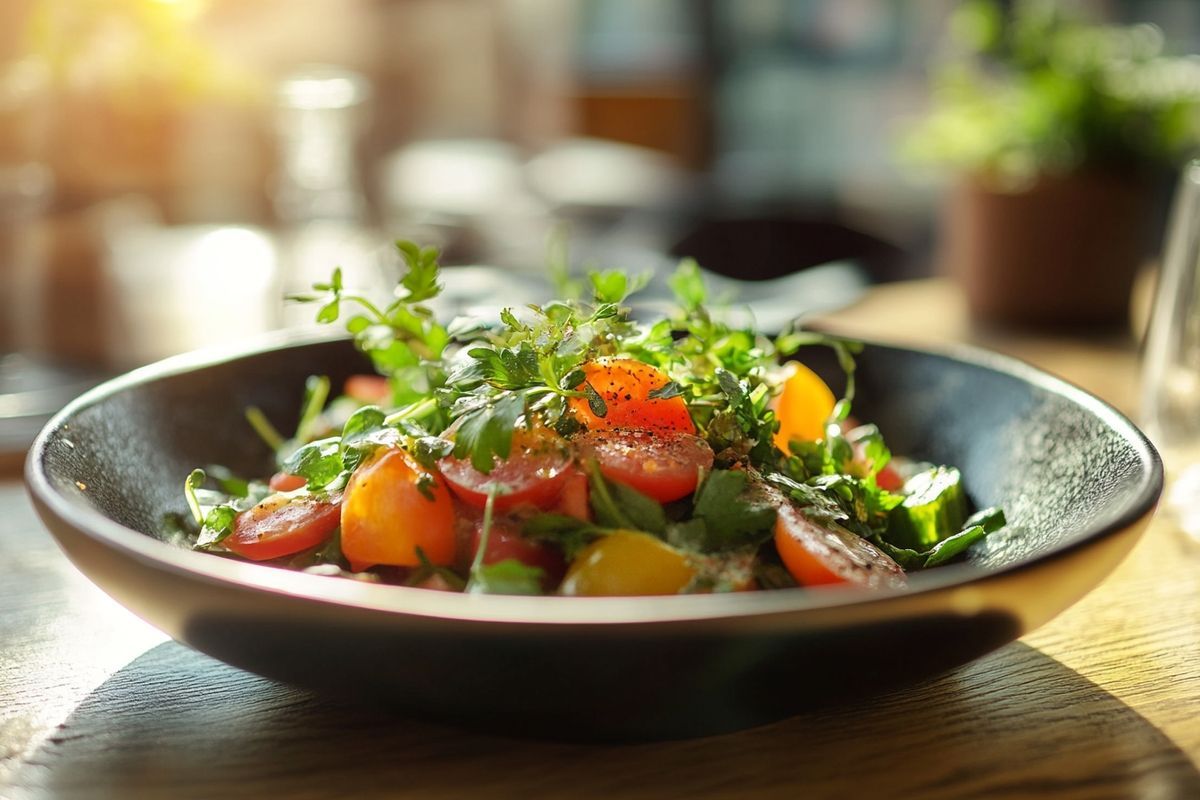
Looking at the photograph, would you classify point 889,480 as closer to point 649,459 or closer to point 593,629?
point 649,459

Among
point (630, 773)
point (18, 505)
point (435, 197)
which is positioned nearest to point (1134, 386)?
point (630, 773)

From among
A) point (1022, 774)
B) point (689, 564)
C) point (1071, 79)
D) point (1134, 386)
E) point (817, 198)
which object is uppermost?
point (1071, 79)

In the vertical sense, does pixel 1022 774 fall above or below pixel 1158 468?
below

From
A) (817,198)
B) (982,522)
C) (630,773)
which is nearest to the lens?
(630,773)

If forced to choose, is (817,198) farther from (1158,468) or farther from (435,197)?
(1158,468)

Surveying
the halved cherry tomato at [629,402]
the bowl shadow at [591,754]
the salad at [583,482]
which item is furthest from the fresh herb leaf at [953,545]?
the halved cherry tomato at [629,402]

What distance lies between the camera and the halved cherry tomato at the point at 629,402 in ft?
3.18

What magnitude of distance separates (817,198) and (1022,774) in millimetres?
6344

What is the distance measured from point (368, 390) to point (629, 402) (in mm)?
433

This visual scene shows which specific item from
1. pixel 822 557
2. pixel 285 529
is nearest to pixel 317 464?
pixel 285 529

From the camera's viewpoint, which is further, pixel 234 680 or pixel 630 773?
pixel 234 680

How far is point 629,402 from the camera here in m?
0.98

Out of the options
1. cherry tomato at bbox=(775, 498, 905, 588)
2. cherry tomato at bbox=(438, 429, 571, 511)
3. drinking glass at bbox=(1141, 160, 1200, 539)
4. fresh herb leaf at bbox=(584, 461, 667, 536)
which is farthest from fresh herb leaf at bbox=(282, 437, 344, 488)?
drinking glass at bbox=(1141, 160, 1200, 539)

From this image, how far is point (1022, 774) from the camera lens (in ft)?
2.62
